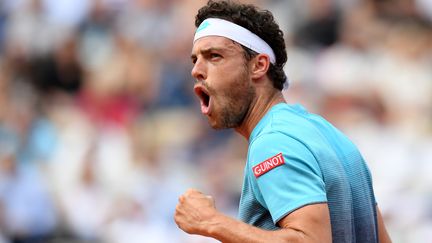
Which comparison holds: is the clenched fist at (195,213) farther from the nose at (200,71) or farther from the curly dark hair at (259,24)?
the curly dark hair at (259,24)

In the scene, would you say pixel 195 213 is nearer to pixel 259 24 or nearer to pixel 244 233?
pixel 244 233

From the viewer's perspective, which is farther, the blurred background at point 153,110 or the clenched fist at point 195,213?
the blurred background at point 153,110

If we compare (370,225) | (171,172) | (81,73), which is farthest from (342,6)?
(370,225)

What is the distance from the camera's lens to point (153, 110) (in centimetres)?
1128

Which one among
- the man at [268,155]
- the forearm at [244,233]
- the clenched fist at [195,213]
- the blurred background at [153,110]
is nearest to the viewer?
the forearm at [244,233]

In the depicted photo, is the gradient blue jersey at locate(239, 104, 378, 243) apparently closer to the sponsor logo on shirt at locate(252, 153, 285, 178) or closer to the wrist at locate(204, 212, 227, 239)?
the sponsor logo on shirt at locate(252, 153, 285, 178)

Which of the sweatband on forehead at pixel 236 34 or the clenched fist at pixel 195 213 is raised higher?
the sweatband on forehead at pixel 236 34

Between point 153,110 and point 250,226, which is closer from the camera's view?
point 250,226

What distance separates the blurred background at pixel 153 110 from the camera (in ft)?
30.9

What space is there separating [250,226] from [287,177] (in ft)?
0.87

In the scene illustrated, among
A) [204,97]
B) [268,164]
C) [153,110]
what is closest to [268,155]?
[268,164]

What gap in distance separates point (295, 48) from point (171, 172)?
6.74ft

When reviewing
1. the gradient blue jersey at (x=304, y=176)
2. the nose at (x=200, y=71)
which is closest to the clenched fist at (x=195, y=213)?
the gradient blue jersey at (x=304, y=176)

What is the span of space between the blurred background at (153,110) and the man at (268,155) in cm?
406
